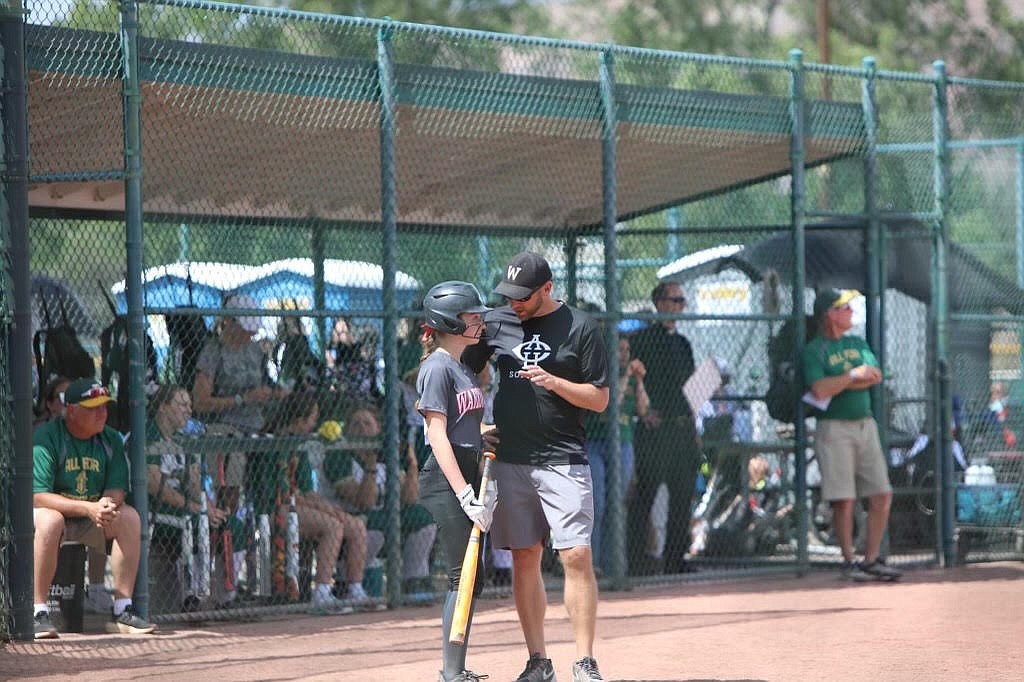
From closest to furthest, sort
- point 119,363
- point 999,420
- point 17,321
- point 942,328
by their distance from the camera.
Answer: point 17,321 → point 119,363 → point 942,328 → point 999,420

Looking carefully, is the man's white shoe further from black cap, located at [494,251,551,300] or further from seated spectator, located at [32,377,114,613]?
black cap, located at [494,251,551,300]

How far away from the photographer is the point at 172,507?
956cm

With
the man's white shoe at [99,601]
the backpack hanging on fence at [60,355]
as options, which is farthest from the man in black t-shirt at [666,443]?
the backpack hanging on fence at [60,355]

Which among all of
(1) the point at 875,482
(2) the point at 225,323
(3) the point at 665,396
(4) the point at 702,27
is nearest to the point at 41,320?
(2) the point at 225,323

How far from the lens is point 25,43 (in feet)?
28.1

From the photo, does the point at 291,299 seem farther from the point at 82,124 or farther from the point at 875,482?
the point at 875,482

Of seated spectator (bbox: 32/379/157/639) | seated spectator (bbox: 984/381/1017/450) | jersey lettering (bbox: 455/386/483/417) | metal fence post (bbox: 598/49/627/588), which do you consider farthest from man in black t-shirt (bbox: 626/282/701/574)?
jersey lettering (bbox: 455/386/483/417)

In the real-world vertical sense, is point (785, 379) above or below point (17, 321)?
below

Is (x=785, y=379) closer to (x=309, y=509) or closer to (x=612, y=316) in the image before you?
(x=612, y=316)


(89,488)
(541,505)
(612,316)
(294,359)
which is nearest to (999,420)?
(612,316)

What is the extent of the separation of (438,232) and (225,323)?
2.37 metres

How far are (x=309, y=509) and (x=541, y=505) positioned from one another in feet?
11.0

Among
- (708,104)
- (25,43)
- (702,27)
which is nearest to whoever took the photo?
(25,43)

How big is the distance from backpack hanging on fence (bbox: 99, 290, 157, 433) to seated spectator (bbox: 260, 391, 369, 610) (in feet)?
2.87
